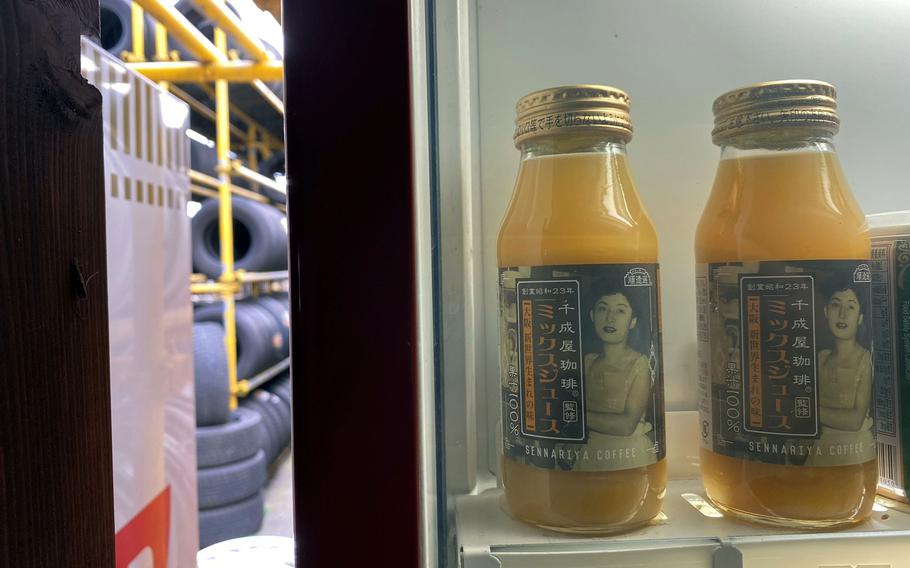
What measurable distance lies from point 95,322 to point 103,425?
2.6 inches

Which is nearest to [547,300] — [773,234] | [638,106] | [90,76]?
[773,234]

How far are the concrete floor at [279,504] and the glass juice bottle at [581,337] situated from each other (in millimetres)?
1931

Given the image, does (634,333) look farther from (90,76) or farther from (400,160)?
(90,76)

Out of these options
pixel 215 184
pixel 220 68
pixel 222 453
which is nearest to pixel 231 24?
pixel 220 68

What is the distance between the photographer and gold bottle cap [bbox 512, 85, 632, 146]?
0.49 meters

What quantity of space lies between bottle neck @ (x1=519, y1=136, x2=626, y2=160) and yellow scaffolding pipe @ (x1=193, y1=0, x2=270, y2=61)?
170cm

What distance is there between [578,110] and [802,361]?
26 centimetres

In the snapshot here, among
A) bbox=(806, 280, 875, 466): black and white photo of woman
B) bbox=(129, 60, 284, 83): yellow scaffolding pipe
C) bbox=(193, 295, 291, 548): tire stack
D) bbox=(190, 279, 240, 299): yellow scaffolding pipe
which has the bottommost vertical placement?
bbox=(193, 295, 291, 548): tire stack

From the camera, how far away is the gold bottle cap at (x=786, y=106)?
1.61ft

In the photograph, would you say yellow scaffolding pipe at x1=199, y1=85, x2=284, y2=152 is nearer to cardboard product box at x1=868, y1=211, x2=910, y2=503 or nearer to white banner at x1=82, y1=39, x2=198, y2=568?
white banner at x1=82, y1=39, x2=198, y2=568

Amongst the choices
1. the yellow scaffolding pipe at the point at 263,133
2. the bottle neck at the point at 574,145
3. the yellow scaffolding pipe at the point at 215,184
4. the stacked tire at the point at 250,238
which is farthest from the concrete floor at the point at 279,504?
the bottle neck at the point at 574,145

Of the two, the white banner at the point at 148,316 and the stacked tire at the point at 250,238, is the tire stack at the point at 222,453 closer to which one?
the stacked tire at the point at 250,238

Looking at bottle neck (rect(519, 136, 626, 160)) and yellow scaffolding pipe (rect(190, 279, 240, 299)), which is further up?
bottle neck (rect(519, 136, 626, 160))

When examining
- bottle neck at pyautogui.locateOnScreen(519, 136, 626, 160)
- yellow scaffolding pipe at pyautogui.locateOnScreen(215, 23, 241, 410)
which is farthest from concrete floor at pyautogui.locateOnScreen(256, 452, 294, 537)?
bottle neck at pyautogui.locateOnScreen(519, 136, 626, 160)
